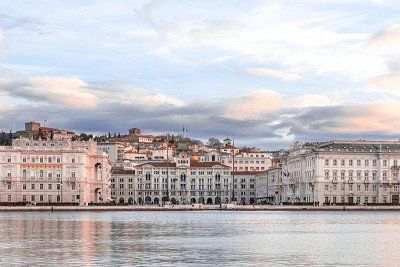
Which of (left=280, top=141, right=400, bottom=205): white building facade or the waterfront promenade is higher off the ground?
(left=280, top=141, right=400, bottom=205): white building facade

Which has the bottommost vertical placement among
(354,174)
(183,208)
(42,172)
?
(183,208)

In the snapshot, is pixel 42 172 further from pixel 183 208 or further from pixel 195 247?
pixel 195 247

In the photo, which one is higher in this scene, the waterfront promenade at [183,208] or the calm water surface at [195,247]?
the calm water surface at [195,247]

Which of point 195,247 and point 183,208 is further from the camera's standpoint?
point 183,208

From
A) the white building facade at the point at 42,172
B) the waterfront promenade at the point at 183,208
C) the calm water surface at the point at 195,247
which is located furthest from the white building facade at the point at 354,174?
the calm water surface at the point at 195,247

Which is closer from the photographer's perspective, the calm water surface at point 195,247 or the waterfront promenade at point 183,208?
the calm water surface at point 195,247

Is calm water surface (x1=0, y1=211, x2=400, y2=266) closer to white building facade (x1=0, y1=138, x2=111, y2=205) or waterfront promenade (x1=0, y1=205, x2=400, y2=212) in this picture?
waterfront promenade (x1=0, y1=205, x2=400, y2=212)

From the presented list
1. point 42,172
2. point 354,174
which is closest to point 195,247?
point 42,172

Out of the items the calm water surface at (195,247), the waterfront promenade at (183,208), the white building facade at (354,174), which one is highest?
the white building facade at (354,174)

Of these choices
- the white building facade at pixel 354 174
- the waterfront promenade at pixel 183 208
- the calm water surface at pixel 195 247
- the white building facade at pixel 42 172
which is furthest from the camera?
the white building facade at pixel 354 174

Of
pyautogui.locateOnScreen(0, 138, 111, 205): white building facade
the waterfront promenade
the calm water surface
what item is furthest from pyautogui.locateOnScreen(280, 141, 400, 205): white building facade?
the calm water surface

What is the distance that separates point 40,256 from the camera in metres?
39.2

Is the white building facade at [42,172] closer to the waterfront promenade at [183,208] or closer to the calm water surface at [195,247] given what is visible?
the waterfront promenade at [183,208]

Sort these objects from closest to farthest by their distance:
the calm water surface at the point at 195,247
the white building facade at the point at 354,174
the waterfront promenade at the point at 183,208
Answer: the calm water surface at the point at 195,247 < the waterfront promenade at the point at 183,208 < the white building facade at the point at 354,174
